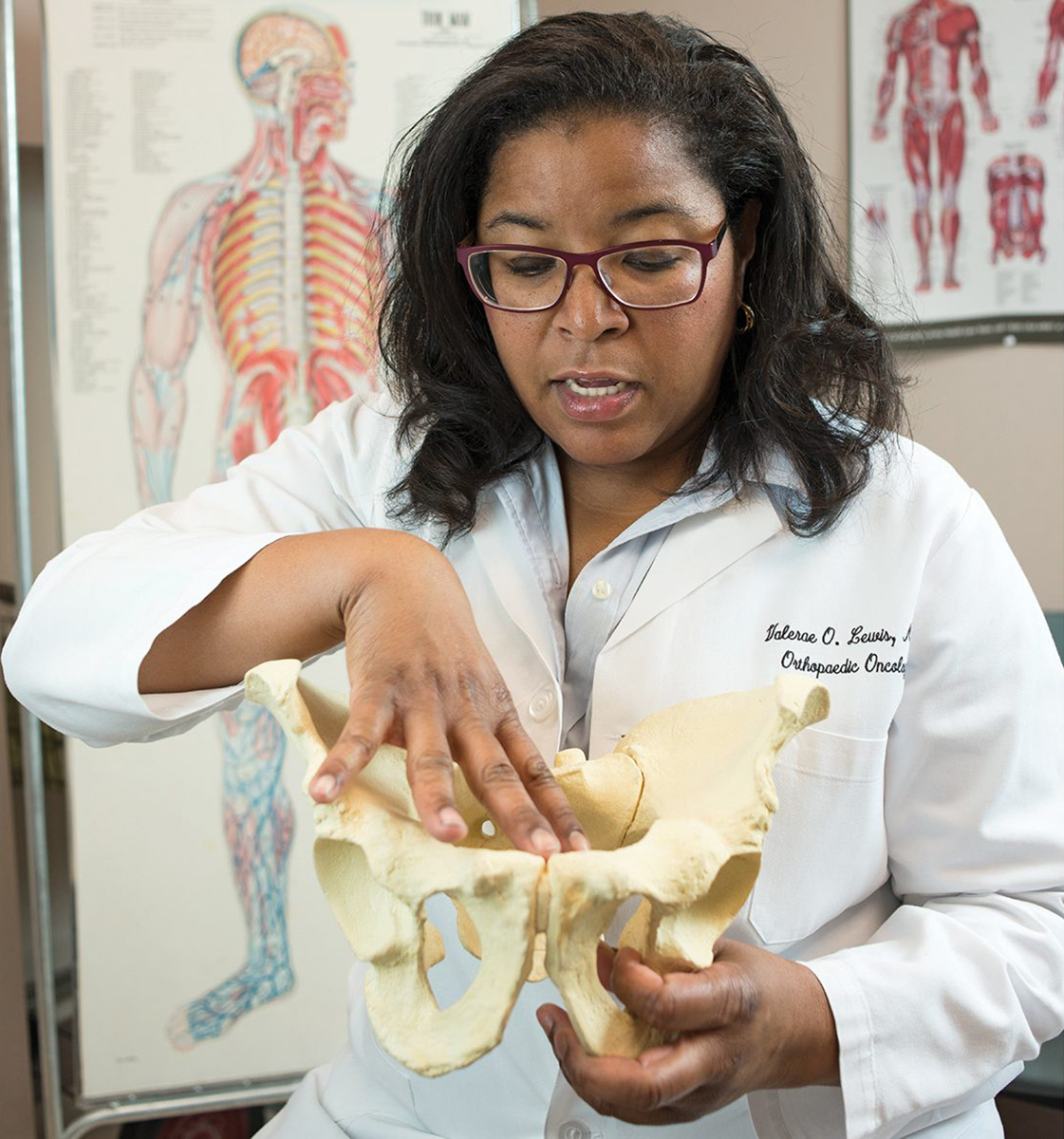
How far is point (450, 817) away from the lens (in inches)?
28.5

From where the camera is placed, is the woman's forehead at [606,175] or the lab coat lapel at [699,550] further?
the lab coat lapel at [699,550]

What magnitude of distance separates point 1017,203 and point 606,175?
1.59m

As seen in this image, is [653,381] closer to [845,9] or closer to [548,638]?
[548,638]

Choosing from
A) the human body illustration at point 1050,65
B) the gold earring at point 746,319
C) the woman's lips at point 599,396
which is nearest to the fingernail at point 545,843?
the woman's lips at point 599,396

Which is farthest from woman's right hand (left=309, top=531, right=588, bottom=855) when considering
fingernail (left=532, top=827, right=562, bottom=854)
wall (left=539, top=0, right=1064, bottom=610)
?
wall (left=539, top=0, right=1064, bottom=610)

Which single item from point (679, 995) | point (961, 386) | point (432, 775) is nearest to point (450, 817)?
point (432, 775)

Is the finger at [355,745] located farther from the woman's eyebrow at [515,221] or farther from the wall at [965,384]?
the wall at [965,384]

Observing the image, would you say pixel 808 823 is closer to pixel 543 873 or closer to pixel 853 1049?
pixel 853 1049

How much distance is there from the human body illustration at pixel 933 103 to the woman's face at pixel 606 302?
1.39 metres

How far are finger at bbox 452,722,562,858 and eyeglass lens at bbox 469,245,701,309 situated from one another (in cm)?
40

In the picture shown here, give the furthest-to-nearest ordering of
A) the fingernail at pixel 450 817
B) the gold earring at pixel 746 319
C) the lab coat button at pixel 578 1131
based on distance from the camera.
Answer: the gold earring at pixel 746 319 < the lab coat button at pixel 578 1131 < the fingernail at pixel 450 817

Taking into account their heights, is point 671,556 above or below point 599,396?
below

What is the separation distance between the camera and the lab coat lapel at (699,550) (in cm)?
112

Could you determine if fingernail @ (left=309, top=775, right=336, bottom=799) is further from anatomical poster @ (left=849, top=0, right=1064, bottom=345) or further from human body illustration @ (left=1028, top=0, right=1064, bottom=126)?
human body illustration @ (left=1028, top=0, right=1064, bottom=126)
